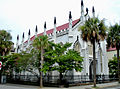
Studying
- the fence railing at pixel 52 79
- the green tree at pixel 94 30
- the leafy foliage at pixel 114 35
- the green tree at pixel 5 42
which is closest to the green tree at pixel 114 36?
the leafy foliage at pixel 114 35

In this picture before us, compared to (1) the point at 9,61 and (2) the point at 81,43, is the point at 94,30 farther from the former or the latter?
(1) the point at 9,61

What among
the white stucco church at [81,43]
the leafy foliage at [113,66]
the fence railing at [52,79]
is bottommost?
the fence railing at [52,79]

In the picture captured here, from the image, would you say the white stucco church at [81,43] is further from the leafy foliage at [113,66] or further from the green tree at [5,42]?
the green tree at [5,42]

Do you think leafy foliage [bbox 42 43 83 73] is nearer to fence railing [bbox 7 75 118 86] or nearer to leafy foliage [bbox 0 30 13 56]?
fence railing [bbox 7 75 118 86]

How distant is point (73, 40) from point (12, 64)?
14.6 metres

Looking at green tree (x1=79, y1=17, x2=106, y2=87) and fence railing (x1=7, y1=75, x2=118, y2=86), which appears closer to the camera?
green tree (x1=79, y1=17, x2=106, y2=87)

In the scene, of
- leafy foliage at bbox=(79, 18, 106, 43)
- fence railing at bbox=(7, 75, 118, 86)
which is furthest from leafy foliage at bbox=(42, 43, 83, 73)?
leafy foliage at bbox=(79, 18, 106, 43)

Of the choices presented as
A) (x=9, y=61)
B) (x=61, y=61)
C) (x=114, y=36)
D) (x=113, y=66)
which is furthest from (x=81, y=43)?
(x=9, y=61)

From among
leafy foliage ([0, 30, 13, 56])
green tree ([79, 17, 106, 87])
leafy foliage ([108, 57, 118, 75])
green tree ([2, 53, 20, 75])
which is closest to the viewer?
green tree ([79, 17, 106, 87])

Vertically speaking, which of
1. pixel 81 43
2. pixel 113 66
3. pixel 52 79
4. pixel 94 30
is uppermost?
pixel 94 30

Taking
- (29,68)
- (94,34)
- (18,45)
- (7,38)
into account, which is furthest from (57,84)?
(18,45)

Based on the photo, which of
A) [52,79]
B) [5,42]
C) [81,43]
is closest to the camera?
[52,79]

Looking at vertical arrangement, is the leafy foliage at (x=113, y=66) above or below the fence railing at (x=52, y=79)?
above

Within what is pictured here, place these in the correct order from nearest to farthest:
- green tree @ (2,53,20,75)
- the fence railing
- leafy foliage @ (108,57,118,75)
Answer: the fence railing → green tree @ (2,53,20,75) → leafy foliage @ (108,57,118,75)
